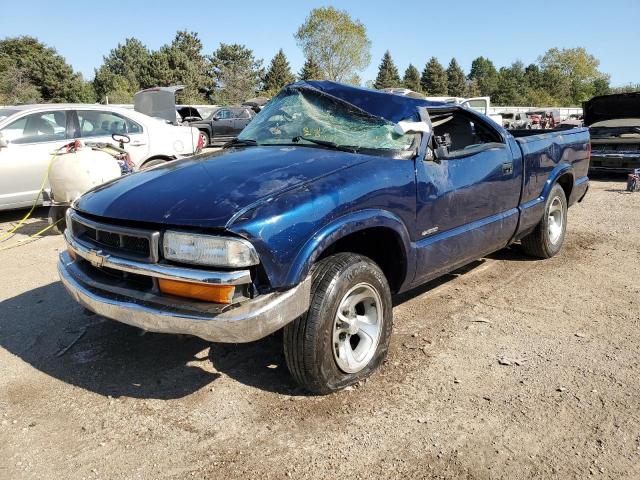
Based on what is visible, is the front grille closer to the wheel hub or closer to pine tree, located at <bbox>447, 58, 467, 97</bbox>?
the wheel hub

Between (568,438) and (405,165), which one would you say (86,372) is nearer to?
(405,165)

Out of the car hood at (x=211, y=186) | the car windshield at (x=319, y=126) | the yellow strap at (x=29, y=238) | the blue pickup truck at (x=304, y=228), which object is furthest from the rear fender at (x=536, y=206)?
the yellow strap at (x=29, y=238)

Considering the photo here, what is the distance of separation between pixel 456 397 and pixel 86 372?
7.42 feet

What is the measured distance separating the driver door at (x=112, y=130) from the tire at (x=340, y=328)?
5849 millimetres

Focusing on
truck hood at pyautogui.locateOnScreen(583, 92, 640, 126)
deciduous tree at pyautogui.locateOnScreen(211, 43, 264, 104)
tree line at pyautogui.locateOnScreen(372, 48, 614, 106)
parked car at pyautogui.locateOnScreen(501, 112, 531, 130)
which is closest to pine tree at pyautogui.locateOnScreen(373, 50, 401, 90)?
tree line at pyautogui.locateOnScreen(372, 48, 614, 106)

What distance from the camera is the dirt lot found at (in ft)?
7.71

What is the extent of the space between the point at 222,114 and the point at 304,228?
2051 cm

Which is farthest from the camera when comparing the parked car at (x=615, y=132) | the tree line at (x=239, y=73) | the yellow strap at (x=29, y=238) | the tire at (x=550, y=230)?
the tree line at (x=239, y=73)

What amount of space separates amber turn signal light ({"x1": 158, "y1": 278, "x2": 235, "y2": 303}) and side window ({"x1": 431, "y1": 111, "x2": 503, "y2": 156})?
8.04 feet

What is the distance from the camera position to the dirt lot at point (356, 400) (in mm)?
2350

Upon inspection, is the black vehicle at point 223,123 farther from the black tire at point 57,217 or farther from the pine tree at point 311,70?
the pine tree at point 311,70

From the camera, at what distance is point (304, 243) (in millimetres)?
2533

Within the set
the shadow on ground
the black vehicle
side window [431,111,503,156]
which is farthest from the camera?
the black vehicle

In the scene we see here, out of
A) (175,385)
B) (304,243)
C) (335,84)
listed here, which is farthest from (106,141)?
(304,243)
